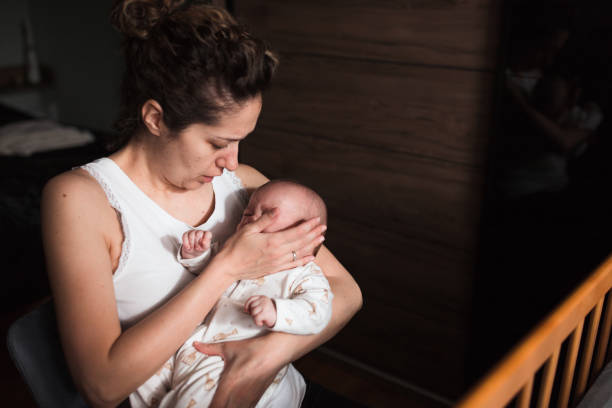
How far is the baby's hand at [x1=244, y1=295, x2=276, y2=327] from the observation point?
104cm

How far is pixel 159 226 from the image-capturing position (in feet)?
3.97

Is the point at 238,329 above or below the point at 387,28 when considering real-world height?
below

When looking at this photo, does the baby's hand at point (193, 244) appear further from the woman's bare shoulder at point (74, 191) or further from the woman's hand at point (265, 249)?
the woman's bare shoulder at point (74, 191)

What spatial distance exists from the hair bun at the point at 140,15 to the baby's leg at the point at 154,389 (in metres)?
0.74

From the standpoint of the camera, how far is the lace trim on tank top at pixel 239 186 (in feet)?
4.72

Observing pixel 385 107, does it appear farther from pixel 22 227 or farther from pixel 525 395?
pixel 22 227

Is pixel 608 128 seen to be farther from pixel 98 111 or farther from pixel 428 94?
pixel 98 111

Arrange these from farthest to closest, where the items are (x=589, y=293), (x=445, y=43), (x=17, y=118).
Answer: (x=17, y=118) → (x=445, y=43) → (x=589, y=293)

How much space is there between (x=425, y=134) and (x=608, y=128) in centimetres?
59

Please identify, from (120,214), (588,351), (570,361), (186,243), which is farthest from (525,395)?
(120,214)

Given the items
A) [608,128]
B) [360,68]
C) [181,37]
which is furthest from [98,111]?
[608,128]

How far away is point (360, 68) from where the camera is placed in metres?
2.00

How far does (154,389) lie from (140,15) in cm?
82

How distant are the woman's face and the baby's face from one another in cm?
13
